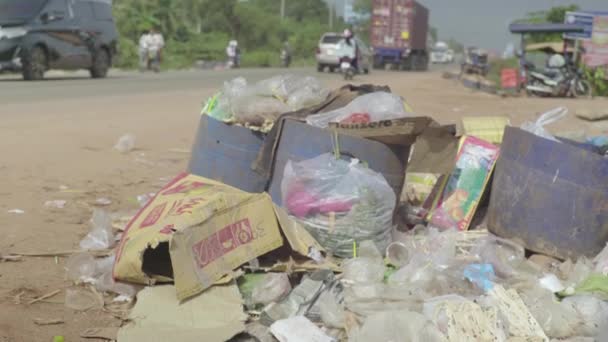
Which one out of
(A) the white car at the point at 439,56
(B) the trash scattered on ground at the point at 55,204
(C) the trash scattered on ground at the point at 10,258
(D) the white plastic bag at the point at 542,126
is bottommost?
(A) the white car at the point at 439,56

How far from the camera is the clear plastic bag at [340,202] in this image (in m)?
3.98

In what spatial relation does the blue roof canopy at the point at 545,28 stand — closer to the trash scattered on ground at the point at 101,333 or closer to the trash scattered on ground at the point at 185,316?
the trash scattered on ground at the point at 185,316

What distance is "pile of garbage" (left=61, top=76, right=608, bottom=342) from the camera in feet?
10.6

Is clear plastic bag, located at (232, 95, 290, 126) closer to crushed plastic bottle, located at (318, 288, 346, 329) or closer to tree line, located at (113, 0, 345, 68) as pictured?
crushed plastic bottle, located at (318, 288, 346, 329)

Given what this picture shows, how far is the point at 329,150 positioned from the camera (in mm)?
4188

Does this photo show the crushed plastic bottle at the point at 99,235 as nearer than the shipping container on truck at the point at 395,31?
Yes

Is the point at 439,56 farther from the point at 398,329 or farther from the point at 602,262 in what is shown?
the point at 398,329

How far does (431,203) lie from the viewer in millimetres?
4977

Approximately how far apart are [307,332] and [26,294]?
1.40m

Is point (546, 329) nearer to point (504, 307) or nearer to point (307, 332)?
point (504, 307)

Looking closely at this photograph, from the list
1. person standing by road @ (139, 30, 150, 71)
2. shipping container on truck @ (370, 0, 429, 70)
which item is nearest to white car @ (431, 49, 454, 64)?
shipping container on truck @ (370, 0, 429, 70)

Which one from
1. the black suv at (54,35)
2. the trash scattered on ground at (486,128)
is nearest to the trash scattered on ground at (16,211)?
the trash scattered on ground at (486,128)

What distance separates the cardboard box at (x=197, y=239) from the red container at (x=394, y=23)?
39.6 m

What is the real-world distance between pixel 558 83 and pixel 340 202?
1724 centimetres
